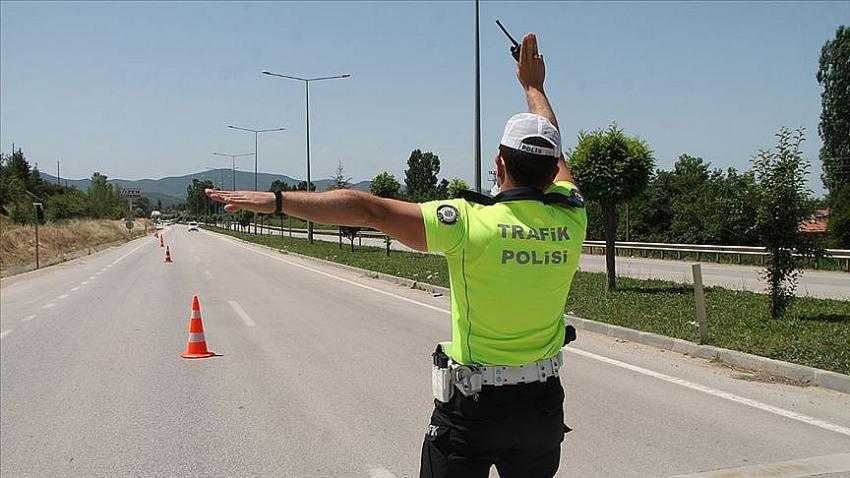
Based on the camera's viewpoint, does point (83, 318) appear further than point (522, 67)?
Yes

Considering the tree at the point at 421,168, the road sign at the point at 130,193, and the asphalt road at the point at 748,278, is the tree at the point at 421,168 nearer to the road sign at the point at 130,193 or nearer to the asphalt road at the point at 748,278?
the road sign at the point at 130,193

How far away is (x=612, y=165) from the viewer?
58.5 feet

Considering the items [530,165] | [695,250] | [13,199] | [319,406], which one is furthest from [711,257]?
[13,199]

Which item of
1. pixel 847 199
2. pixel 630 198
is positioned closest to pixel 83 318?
pixel 630 198

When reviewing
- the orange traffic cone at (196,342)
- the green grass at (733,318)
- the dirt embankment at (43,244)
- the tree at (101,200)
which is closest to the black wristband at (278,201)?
the green grass at (733,318)

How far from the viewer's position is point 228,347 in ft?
36.7

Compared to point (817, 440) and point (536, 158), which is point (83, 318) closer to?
point (817, 440)

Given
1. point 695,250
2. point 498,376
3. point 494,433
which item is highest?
point 498,376

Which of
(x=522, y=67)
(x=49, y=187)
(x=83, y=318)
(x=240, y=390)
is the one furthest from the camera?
(x=49, y=187)

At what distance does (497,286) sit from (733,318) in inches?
452

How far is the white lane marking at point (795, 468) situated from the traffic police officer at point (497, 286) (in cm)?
261

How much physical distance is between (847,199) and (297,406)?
45707 mm

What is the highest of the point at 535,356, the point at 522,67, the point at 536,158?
the point at 522,67

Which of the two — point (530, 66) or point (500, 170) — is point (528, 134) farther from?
point (530, 66)
